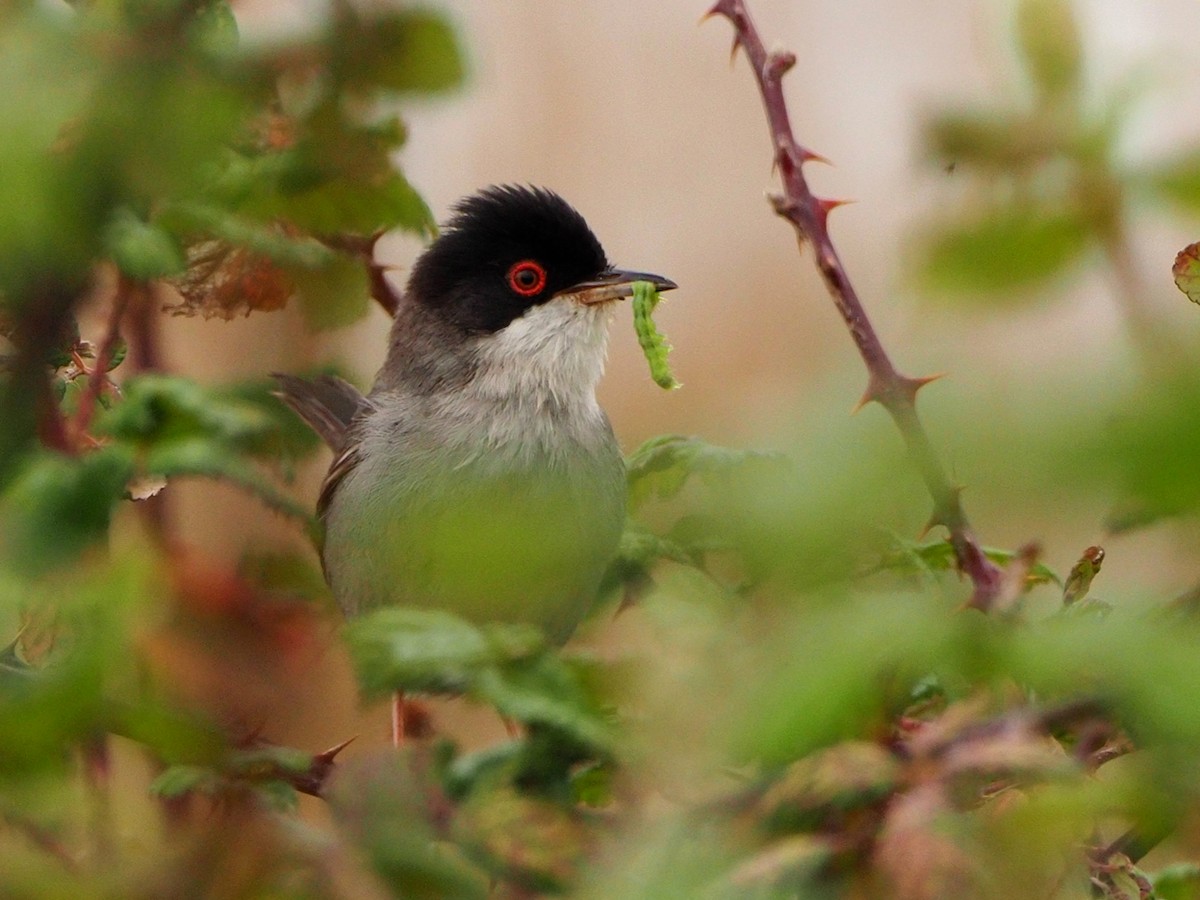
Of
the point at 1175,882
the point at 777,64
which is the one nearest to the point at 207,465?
the point at 777,64

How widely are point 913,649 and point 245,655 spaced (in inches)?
15.4

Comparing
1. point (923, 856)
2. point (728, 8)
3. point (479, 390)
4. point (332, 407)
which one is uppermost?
point (728, 8)

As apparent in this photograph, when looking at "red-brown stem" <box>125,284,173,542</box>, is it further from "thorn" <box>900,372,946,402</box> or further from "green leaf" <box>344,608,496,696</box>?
"thorn" <box>900,372,946,402</box>

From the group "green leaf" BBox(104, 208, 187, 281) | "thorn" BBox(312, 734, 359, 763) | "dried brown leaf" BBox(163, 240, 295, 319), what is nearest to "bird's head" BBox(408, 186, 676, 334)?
"dried brown leaf" BBox(163, 240, 295, 319)

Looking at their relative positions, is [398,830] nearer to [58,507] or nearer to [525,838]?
[525,838]

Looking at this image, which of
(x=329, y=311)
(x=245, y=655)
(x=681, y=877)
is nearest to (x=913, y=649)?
(x=681, y=877)

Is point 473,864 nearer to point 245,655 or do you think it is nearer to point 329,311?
point 245,655

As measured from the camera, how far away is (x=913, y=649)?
28.3 inches

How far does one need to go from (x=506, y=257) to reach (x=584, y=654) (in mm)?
3365

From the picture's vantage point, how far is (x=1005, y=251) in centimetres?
80

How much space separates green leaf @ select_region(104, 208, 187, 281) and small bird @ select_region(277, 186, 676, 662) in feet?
7.46

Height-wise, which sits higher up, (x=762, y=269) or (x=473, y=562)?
(x=473, y=562)

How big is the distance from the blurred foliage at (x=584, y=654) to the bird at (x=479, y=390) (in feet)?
8.20

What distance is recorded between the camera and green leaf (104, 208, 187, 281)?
1.09 metres
